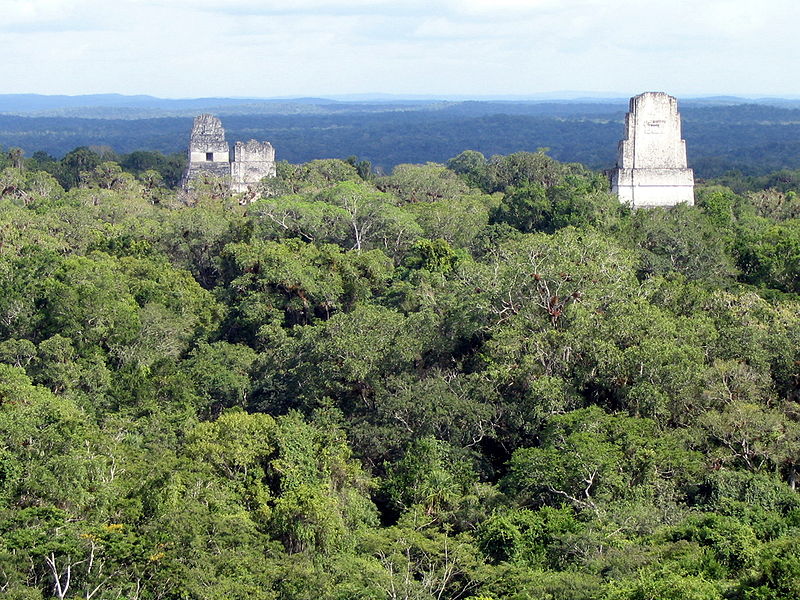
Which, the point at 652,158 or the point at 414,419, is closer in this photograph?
the point at 414,419

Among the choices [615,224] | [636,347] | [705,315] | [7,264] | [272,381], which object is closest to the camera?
[636,347]

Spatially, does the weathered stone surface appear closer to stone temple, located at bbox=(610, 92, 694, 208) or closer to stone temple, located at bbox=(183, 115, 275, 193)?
stone temple, located at bbox=(183, 115, 275, 193)

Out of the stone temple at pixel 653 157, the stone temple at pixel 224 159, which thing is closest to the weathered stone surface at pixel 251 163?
the stone temple at pixel 224 159

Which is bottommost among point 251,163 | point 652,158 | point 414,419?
point 414,419

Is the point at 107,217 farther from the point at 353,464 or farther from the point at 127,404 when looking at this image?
the point at 353,464

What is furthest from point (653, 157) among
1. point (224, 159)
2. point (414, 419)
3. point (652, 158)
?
point (224, 159)

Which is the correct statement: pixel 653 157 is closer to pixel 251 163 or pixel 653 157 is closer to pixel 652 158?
pixel 652 158

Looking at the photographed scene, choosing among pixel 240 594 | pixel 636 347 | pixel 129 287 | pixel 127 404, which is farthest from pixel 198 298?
pixel 240 594

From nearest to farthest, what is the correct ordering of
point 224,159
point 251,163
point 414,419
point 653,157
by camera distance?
point 414,419 < point 653,157 < point 251,163 < point 224,159
